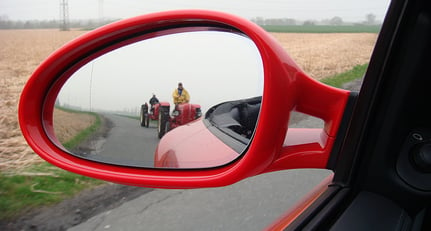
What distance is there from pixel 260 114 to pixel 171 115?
26cm

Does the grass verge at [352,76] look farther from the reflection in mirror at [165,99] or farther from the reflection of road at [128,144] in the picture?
the reflection of road at [128,144]

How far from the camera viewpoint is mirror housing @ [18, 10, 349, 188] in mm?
883

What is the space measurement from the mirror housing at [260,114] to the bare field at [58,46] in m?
0.11

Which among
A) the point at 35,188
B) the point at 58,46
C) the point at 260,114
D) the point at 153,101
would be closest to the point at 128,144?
the point at 153,101

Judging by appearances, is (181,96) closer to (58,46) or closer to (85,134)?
(85,134)

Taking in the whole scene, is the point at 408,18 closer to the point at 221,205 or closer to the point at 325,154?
the point at 325,154

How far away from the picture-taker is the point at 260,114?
900mm

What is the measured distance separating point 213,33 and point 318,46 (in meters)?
6.02

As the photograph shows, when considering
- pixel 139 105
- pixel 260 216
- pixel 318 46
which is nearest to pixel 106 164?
pixel 139 105

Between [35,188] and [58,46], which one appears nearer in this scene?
[58,46]

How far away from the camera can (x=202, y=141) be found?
120cm

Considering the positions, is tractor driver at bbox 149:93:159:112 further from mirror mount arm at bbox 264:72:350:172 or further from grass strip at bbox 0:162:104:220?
grass strip at bbox 0:162:104:220

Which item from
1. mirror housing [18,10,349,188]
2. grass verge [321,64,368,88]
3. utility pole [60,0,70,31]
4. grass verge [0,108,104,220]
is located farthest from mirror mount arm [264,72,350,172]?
utility pole [60,0,70,31]

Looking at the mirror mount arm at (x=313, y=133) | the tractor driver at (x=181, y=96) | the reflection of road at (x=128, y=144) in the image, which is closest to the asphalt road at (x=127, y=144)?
the reflection of road at (x=128, y=144)
